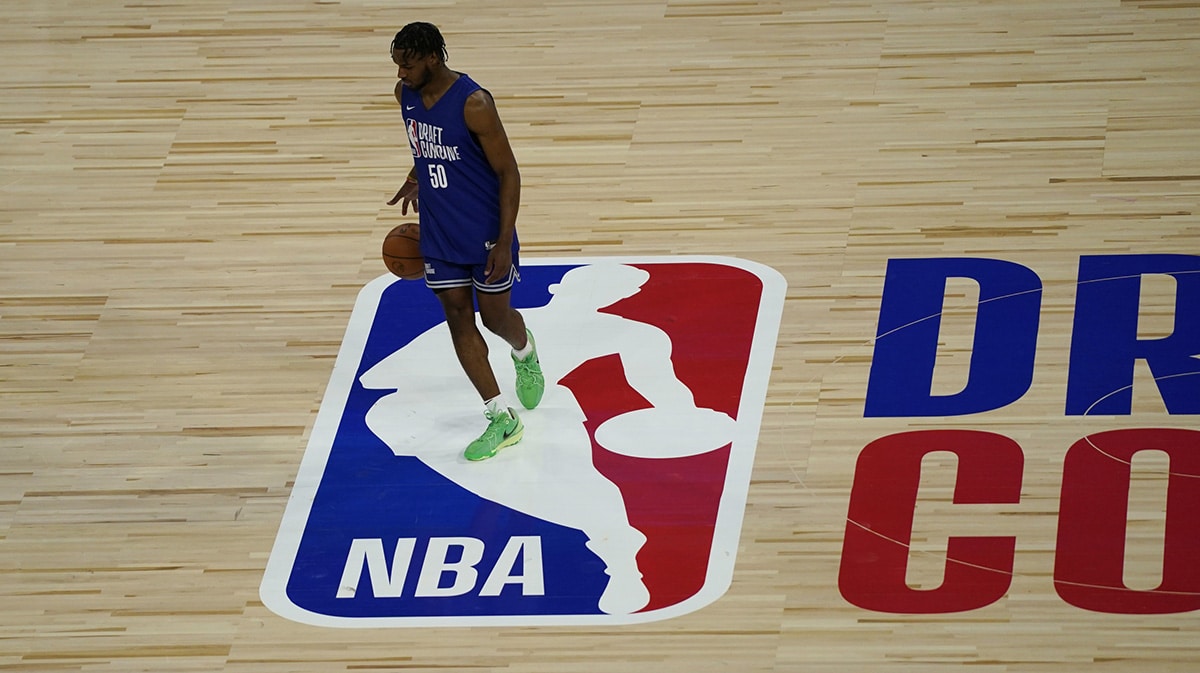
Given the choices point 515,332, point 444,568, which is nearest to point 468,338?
point 515,332

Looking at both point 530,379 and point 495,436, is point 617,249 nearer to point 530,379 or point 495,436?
point 530,379

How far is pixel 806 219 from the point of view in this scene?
26.1 feet

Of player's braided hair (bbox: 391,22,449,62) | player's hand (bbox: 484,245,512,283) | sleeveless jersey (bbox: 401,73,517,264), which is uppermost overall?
player's braided hair (bbox: 391,22,449,62)

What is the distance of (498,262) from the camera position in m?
6.25

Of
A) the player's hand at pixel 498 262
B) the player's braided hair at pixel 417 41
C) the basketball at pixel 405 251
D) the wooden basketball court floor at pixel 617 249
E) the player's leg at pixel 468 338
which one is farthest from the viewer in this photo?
the basketball at pixel 405 251

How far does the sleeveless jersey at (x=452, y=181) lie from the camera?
6.14 meters

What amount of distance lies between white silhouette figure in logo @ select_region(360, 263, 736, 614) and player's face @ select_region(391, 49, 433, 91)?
1.45 meters

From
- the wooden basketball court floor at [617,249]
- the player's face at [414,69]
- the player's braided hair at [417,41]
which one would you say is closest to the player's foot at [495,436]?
the wooden basketball court floor at [617,249]

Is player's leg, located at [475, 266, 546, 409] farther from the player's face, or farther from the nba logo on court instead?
the player's face

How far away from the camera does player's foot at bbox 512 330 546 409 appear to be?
22.2 feet

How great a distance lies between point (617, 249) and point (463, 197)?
66.5 inches

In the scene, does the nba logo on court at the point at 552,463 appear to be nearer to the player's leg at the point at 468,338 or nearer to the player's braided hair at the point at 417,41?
the player's leg at the point at 468,338

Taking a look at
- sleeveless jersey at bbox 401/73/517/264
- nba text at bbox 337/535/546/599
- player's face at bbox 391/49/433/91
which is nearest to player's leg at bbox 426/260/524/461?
sleeveless jersey at bbox 401/73/517/264

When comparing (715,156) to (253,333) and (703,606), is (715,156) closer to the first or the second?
(253,333)
